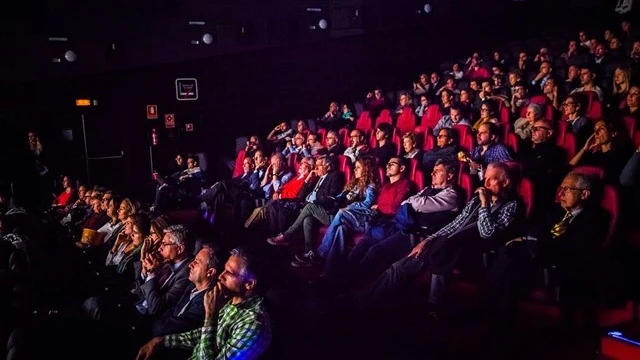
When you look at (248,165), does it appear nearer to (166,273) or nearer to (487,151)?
(487,151)

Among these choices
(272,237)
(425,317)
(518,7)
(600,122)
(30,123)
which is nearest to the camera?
(425,317)

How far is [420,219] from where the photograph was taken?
108 inches

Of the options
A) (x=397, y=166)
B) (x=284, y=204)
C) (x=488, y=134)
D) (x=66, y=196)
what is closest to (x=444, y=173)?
(x=397, y=166)

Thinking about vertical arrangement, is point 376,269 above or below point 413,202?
below

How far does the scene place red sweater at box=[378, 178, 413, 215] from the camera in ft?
9.96

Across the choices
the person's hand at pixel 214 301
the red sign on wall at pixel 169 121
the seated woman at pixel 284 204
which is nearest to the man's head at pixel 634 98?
the seated woman at pixel 284 204

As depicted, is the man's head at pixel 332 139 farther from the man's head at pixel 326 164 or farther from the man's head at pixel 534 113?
the man's head at pixel 534 113

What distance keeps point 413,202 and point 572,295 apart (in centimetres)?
104

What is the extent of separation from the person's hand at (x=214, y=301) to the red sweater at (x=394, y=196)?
5.37 ft

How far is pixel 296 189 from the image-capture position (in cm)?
409

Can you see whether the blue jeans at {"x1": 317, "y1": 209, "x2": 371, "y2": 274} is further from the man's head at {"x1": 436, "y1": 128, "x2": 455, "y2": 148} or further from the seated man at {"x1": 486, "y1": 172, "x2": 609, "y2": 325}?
the seated man at {"x1": 486, "y1": 172, "x2": 609, "y2": 325}

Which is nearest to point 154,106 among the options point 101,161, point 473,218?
point 101,161

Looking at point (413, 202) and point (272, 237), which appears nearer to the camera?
point (413, 202)

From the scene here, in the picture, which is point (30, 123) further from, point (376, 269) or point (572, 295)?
point (572, 295)
